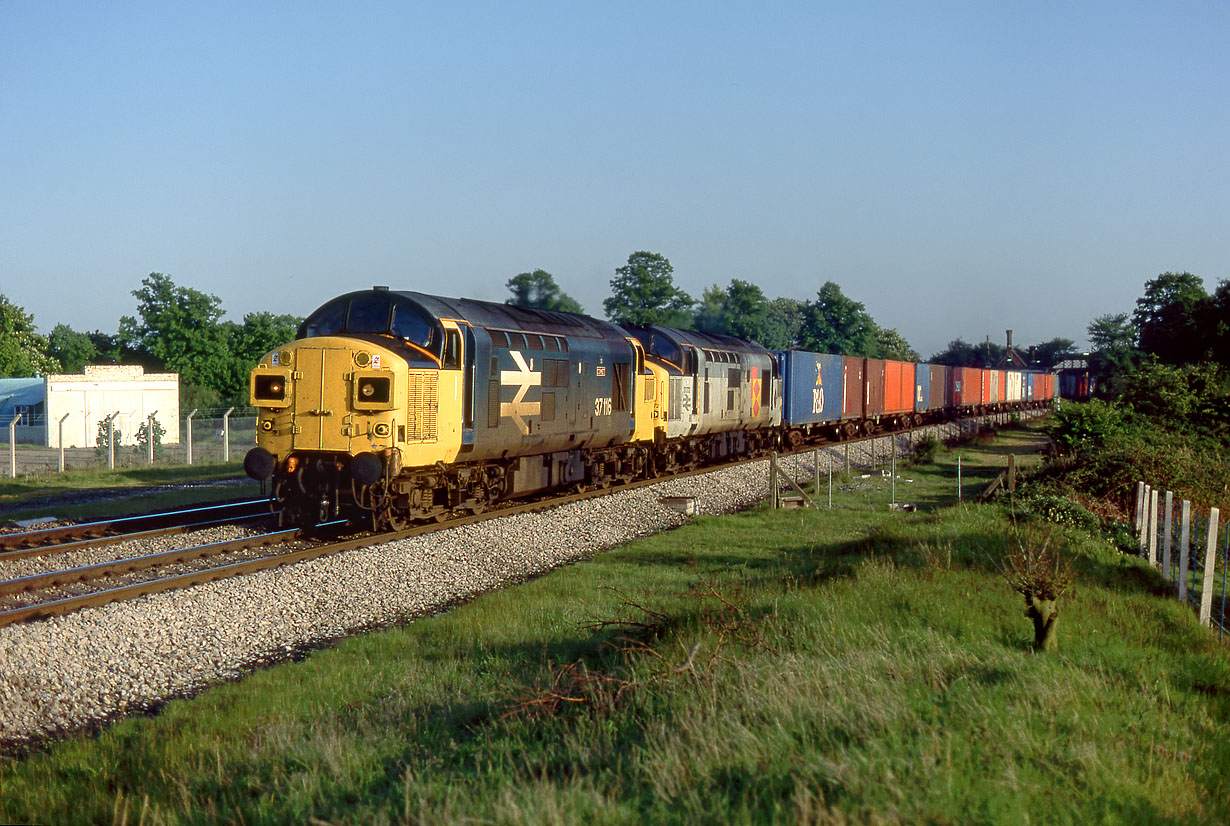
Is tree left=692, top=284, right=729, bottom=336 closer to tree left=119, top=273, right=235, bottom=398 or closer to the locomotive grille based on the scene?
tree left=119, top=273, right=235, bottom=398

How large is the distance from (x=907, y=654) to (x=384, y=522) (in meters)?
10.7

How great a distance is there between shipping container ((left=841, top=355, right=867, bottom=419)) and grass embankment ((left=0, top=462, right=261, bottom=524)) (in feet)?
75.1

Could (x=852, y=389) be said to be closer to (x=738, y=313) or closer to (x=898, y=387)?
(x=898, y=387)

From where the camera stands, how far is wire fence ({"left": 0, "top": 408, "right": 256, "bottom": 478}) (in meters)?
32.6

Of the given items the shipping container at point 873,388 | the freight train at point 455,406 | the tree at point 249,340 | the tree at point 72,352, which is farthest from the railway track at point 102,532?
the tree at point 72,352

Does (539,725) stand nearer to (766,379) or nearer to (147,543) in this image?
(147,543)

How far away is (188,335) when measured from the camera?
67750mm

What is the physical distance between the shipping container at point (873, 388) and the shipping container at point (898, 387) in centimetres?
56

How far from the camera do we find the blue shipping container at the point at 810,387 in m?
37.0

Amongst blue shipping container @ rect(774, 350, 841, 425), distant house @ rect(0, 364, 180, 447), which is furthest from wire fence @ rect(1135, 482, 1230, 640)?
distant house @ rect(0, 364, 180, 447)

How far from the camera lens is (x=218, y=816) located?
238 inches

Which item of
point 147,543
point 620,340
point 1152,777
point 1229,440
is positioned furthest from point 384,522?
point 1229,440

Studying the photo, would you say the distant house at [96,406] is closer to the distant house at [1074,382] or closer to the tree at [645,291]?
the tree at [645,291]

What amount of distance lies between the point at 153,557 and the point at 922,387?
146ft
